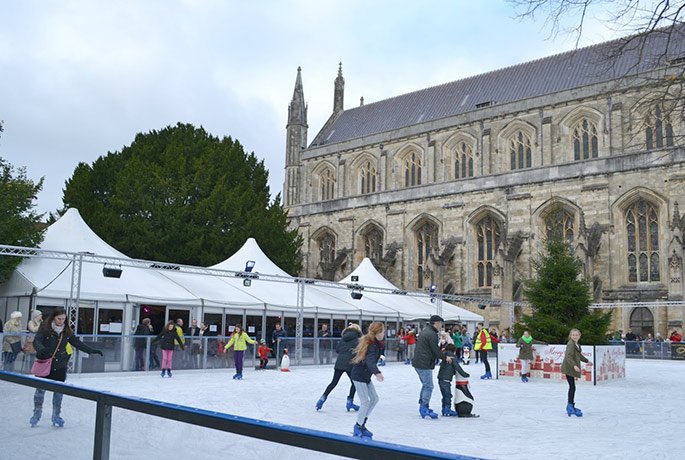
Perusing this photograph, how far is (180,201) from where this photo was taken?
93.5ft

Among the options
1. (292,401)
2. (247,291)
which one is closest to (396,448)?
(292,401)

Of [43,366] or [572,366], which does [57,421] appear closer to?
[43,366]

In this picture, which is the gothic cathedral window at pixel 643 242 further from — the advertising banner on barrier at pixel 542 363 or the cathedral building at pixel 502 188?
the advertising banner on barrier at pixel 542 363

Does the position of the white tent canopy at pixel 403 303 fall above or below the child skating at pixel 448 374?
above

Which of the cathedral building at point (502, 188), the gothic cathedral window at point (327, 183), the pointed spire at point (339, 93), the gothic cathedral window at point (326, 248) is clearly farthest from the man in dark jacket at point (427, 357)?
the pointed spire at point (339, 93)

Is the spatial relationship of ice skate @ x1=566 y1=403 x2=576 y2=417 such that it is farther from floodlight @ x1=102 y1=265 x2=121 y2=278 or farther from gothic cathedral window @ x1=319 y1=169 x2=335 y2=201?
gothic cathedral window @ x1=319 y1=169 x2=335 y2=201

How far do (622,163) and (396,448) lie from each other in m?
29.2

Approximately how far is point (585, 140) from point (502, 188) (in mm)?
5075

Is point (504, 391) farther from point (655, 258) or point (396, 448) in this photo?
point (655, 258)

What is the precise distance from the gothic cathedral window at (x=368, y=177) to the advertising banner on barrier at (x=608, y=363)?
26.7 m

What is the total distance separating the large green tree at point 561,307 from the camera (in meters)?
16.1

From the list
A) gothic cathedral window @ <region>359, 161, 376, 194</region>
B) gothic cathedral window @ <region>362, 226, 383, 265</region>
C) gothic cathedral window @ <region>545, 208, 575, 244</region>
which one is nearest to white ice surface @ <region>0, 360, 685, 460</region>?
gothic cathedral window @ <region>545, 208, 575, 244</region>

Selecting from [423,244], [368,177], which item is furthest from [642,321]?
[368,177]

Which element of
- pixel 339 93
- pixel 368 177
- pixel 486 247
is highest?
pixel 339 93
